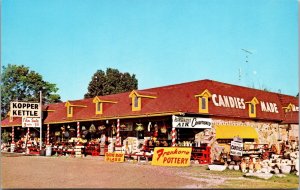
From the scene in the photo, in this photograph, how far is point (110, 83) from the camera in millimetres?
63531

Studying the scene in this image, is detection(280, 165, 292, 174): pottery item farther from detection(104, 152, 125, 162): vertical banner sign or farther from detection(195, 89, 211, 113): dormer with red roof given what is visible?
detection(104, 152, 125, 162): vertical banner sign

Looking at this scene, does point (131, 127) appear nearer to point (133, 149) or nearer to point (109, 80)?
point (133, 149)

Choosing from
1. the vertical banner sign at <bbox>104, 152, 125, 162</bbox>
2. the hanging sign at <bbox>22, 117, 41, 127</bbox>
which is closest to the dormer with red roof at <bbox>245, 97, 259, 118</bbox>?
the vertical banner sign at <bbox>104, 152, 125, 162</bbox>

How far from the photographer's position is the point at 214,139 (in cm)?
2434

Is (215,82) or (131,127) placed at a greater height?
(215,82)

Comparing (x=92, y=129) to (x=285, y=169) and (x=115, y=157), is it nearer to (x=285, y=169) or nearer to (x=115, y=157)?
(x=115, y=157)

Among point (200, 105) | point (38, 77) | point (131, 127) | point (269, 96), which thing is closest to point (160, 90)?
point (131, 127)

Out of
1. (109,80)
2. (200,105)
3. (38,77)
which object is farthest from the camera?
(109,80)

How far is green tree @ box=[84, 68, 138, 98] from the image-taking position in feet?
208

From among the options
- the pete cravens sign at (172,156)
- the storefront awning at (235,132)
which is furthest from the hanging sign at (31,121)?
the storefront awning at (235,132)

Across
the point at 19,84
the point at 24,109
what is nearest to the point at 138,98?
the point at 24,109

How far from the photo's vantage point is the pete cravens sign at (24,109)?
2977 centimetres

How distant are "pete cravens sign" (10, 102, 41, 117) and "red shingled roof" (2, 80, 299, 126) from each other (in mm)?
2275

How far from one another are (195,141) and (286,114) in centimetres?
1134
